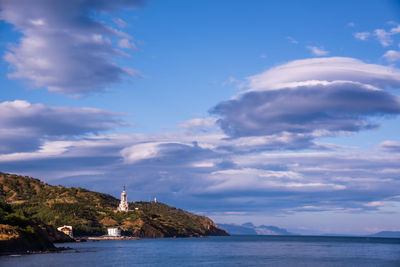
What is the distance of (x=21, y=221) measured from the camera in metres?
160

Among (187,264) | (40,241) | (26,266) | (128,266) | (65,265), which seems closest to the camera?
(26,266)

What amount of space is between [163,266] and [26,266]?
34601 mm

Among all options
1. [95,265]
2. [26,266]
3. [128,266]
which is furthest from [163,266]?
[26,266]

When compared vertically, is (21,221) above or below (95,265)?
above

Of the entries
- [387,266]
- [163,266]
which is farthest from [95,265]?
[387,266]

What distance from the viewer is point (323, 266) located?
12731cm

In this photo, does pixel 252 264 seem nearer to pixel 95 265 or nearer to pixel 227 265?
pixel 227 265

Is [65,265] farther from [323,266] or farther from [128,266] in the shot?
[323,266]

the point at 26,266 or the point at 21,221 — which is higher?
the point at 21,221

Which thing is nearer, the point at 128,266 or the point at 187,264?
the point at 128,266

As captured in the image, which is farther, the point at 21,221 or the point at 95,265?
the point at 21,221

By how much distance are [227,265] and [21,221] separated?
75457 mm

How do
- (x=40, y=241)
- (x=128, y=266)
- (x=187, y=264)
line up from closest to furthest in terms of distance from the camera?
(x=128, y=266) < (x=187, y=264) < (x=40, y=241)

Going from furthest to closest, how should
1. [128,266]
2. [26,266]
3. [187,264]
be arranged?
[187,264]
[128,266]
[26,266]
